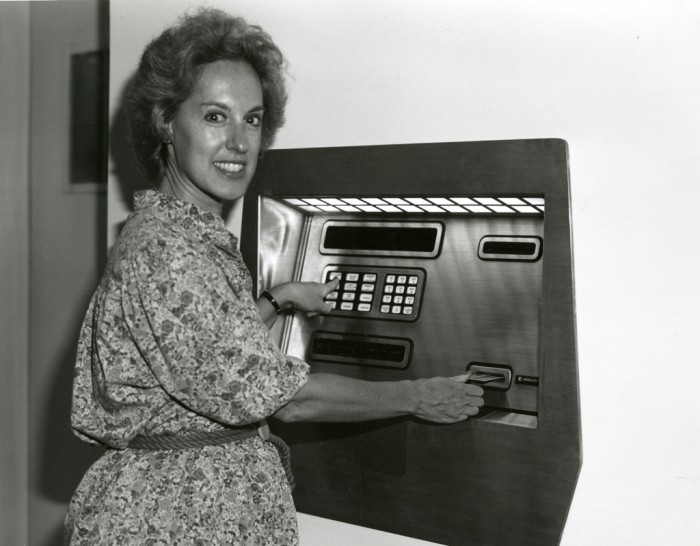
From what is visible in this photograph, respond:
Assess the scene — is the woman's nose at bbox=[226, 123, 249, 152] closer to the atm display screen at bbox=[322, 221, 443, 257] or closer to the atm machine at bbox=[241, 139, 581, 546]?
the atm machine at bbox=[241, 139, 581, 546]

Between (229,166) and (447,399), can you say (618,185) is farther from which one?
(229,166)

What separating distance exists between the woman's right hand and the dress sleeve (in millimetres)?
295

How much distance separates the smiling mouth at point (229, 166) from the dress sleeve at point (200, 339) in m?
0.25

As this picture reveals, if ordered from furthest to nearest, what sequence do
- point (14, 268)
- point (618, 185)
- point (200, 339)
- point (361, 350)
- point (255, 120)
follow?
point (14, 268) → point (361, 350) → point (255, 120) → point (618, 185) → point (200, 339)

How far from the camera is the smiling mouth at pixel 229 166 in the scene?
1.54 m

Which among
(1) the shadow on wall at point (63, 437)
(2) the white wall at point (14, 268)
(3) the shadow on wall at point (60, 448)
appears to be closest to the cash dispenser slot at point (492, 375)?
(1) the shadow on wall at point (63, 437)

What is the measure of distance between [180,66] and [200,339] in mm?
589

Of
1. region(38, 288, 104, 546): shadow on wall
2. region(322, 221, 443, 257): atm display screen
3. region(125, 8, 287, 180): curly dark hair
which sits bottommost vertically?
region(38, 288, 104, 546): shadow on wall

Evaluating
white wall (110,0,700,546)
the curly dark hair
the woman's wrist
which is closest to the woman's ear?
the curly dark hair

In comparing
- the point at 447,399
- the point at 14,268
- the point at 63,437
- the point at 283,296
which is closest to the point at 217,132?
the point at 283,296

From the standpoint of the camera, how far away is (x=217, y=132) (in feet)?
5.02

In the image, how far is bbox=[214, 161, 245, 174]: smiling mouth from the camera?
154 cm

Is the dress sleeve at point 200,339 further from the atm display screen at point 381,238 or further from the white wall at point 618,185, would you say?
the white wall at point 618,185

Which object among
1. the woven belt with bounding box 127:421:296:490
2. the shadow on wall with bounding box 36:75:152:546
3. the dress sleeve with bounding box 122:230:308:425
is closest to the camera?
the dress sleeve with bounding box 122:230:308:425
